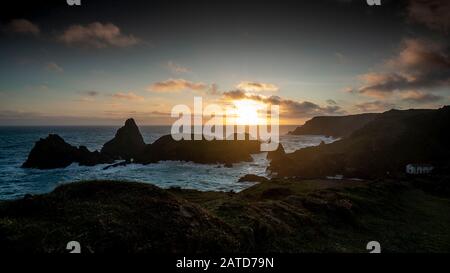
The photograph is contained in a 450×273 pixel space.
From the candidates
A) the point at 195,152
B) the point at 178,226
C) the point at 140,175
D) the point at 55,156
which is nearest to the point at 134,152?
the point at 195,152

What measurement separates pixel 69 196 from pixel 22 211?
254 centimetres

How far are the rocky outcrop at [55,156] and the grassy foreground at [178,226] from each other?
8729cm

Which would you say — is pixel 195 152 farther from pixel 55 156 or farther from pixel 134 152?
pixel 55 156

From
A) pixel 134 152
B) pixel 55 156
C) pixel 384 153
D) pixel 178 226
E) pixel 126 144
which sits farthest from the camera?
pixel 126 144

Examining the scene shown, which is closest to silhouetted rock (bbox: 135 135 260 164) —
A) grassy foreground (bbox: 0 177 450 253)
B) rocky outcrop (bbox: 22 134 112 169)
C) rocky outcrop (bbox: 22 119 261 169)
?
rocky outcrop (bbox: 22 119 261 169)

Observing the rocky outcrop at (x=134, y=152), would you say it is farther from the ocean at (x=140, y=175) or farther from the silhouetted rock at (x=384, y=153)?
the silhouetted rock at (x=384, y=153)

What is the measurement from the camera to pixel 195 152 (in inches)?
4365

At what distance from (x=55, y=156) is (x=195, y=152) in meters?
47.7

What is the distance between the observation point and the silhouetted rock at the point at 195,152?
107544mm

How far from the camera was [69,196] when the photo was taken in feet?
48.0
